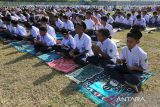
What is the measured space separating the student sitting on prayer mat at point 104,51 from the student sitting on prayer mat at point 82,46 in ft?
1.95

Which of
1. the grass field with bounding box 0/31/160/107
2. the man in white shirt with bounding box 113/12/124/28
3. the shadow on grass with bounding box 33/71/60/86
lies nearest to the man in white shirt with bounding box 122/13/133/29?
the man in white shirt with bounding box 113/12/124/28

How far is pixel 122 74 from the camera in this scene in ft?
18.6

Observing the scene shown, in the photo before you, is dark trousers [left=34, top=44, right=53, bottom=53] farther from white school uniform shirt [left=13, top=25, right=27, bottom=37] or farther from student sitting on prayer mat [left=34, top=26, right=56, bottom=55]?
white school uniform shirt [left=13, top=25, right=27, bottom=37]

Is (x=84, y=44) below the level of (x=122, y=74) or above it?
above

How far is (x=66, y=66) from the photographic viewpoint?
716 cm

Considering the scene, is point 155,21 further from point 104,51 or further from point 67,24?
point 104,51

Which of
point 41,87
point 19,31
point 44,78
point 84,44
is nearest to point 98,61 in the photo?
point 84,44

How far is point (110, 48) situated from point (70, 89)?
1637mm

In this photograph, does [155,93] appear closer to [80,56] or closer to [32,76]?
[80,56]

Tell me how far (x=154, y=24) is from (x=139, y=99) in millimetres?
12988

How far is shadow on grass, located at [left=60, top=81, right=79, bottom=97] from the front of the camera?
5.46 m

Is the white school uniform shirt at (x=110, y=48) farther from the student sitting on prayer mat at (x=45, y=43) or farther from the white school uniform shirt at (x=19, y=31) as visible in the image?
the white school uniform shirt at (x=19, y=31)

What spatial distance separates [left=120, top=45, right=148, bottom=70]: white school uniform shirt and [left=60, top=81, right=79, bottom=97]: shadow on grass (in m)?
1.38

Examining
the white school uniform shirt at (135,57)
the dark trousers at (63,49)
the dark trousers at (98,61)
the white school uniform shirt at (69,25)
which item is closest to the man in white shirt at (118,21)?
the white school uniform shirt at (69,25)
